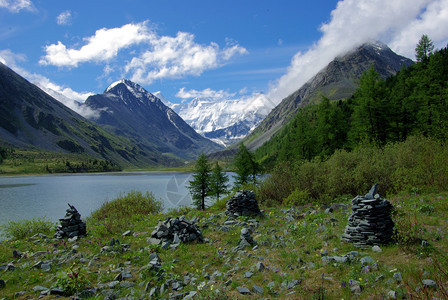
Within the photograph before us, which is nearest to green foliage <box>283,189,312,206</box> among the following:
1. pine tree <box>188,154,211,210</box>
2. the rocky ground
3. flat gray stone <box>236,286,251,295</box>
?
the rocky ground

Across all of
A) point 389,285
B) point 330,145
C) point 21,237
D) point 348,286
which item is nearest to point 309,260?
point 348,286

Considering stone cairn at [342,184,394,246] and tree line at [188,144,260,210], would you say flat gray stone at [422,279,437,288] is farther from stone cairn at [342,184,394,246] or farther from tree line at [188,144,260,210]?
tree line at [188,144,260,210]

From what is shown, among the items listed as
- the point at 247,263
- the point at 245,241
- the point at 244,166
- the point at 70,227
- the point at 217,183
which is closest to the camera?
the point at 247,263

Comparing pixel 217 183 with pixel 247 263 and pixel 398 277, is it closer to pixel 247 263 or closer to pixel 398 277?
pixel 247 263

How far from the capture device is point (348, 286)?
25.3 ft

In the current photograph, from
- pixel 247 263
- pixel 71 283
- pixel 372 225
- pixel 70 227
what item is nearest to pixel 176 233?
pixel 247 263

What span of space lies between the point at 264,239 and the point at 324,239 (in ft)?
9.16

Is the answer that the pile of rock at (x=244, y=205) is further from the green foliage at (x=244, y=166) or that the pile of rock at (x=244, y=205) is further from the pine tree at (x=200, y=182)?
the green foliage at (x=244, y=166)

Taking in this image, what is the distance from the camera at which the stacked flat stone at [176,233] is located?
14.2 meters

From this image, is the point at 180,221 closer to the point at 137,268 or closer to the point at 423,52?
the point at 137,268

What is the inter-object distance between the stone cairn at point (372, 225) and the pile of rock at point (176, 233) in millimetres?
7788

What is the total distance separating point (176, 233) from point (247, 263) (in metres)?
5.27

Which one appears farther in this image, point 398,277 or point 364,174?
point 364,174

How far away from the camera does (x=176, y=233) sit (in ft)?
47.6
